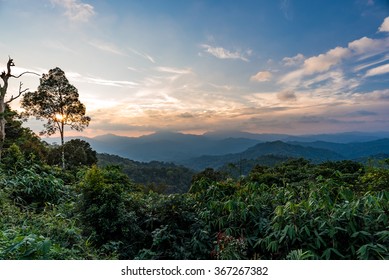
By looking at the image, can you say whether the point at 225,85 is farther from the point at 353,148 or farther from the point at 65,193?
the point at 353,148

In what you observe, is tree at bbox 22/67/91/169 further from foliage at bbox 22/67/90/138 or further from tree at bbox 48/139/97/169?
tree at bbox 48/139/97/169

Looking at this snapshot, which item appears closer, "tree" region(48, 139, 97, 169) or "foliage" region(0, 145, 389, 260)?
"foliage" region(0, 145, 389, 260)

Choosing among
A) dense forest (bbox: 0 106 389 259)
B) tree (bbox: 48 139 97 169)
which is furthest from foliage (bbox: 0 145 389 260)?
tree (bbox: 48 139 97 169)

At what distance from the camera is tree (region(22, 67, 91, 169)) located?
12414mm

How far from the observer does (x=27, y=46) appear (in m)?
3.99

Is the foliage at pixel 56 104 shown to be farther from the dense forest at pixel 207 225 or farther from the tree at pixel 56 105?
the dense forest at pixel 207 225

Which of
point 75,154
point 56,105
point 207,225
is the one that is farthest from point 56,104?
point 207,225

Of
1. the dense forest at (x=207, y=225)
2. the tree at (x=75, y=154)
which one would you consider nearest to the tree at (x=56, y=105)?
the tree at (x=75, y=154)

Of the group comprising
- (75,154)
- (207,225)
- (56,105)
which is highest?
(56,105)

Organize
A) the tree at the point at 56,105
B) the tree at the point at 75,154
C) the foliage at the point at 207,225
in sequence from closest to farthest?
1. the foliage at the point at 207,225
2. the tree at the point at 75,154
3. the tree at the point at 56,105

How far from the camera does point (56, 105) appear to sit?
12.7 meters

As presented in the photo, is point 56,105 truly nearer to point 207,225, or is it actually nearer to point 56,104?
point 56,104

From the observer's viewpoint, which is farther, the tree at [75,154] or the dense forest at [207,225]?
the tree at [75,154]

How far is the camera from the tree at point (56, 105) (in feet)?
40.7
